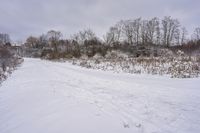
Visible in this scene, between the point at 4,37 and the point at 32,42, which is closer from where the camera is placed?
the point at 4,37

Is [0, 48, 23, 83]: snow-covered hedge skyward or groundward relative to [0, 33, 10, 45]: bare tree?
groundward

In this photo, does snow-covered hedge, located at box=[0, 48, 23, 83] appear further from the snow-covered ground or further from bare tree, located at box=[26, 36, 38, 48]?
bare tree, located at box=[26, 36, 38, 48]

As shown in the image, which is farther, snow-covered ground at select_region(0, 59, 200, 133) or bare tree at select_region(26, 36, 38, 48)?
bare tree at select_region(26, 36, 38, 48)

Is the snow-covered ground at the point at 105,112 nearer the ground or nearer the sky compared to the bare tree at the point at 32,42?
nearer the ground

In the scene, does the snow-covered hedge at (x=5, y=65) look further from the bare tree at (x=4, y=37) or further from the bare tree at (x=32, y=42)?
the bare tree at (x=4, y=37)

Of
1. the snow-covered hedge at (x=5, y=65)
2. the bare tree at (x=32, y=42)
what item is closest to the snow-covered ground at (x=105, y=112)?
the snow-covered hedge at (x=5, y=65)

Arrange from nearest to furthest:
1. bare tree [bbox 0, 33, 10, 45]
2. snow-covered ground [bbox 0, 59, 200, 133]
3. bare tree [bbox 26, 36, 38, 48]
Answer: snow-covered ground [bbox 0, 59, 200, 133] → bare tree [bbox 0, 33, 10, 45] → bare tree [bbox 26, 36, 38, 48]

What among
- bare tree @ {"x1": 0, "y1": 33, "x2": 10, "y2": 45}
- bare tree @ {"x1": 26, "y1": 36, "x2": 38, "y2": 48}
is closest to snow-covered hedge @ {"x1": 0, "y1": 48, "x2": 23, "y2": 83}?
bare tree @ {"x1": 26, "y1": 36, "x2": 38, "y2": 48}

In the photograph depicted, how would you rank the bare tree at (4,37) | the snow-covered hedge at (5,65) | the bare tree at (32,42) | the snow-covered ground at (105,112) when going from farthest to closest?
the bare tree at (32,42) → the bare tree at (4,37) → the snow-covered hedge at (5,65) → the snow-covered ground at (105,112)

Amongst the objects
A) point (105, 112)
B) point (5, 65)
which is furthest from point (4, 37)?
point (105, 112)

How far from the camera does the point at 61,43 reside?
67.4 meters

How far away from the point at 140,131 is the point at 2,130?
269cm

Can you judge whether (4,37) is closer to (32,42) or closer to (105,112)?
(32,42)

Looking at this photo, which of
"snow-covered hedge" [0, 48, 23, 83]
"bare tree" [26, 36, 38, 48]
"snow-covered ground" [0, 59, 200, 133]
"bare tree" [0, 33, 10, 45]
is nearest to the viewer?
"snow-covered ground" [0, 59, 200, 133]
